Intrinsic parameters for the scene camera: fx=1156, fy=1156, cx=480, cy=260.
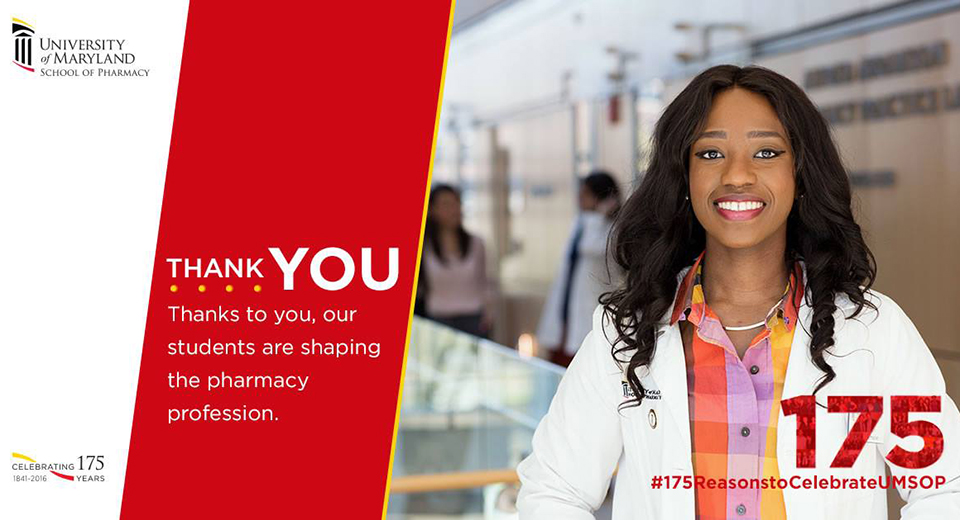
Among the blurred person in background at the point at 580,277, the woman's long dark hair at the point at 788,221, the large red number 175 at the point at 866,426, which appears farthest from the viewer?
the blurred person in background at the point at 580,277

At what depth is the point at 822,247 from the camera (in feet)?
5.85

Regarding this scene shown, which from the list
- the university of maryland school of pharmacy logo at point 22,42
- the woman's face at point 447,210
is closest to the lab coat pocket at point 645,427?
the university of maryland school of pharmacy logo at point 22,42

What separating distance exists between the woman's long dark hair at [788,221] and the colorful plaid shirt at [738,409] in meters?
0.06

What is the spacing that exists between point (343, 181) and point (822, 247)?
0.95 metres

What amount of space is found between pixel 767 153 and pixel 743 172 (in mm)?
61

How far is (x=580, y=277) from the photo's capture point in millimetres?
6473

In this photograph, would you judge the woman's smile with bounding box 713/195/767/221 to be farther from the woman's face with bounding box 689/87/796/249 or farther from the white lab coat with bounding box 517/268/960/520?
the white lab coat with bounding box 517/268/960/520

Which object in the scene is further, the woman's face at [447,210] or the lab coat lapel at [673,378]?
the woman's face at [447,210]

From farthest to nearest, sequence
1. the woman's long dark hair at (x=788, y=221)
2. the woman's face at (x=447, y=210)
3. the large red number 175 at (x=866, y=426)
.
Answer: the woman's face at (x=447, y=210) → the woman's long dark hair at (x=788, y=221) → the large red number 175 at (x=866, y=426)

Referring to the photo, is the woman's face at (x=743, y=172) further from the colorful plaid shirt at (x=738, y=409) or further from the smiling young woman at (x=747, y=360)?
the colorful plaid shirt at (x=738, y=409)

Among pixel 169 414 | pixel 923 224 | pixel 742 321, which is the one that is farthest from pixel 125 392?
pixel 923 224

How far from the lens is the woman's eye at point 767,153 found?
173cm

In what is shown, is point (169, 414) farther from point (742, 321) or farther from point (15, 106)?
point (742, 321)

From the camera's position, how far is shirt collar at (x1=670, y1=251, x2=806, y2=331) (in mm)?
1745
